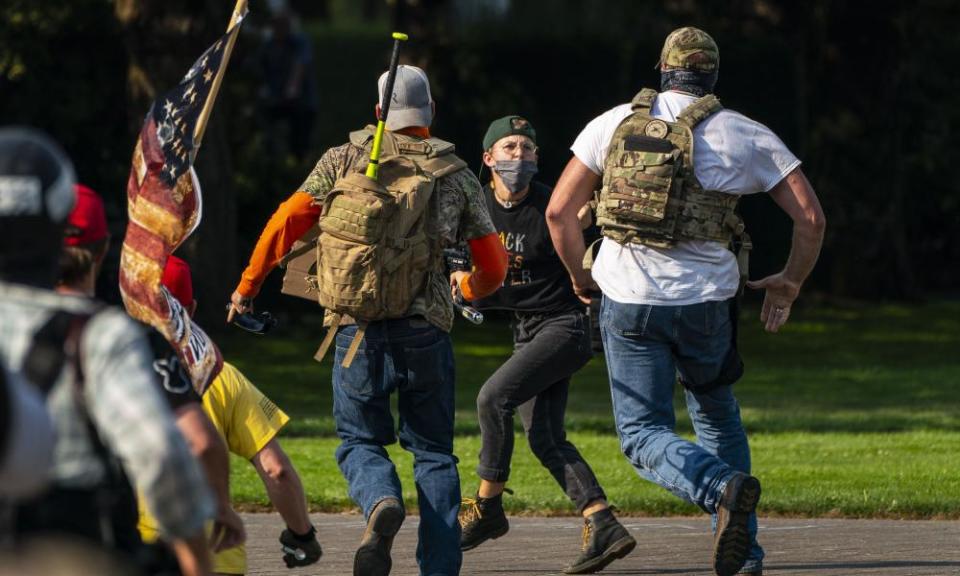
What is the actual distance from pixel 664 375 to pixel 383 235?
43.0 inches

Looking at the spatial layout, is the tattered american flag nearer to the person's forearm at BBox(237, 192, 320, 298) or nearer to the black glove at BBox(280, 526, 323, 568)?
the black glove at BBox(280, 526, 323, 568)

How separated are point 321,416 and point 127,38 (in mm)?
5200

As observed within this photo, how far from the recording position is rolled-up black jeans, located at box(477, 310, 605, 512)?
7.79 meters

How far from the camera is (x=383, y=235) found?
6324 millimetres

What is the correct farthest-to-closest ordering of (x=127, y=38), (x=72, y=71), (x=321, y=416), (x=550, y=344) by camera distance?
(x=72, y=71) → (x=127, y=38) → (x=321, y=416) → (x=550, y=344)

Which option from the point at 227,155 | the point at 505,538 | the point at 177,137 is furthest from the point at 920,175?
the point at 177,137

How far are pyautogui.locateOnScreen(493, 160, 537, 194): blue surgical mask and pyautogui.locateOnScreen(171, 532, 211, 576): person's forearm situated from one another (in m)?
4.28

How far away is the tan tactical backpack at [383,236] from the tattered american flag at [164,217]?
46.1 inches

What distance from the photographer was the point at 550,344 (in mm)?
7863

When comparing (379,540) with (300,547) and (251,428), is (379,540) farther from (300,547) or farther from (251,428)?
(251,428)

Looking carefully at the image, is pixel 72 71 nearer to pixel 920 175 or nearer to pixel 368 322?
pixel 920 175

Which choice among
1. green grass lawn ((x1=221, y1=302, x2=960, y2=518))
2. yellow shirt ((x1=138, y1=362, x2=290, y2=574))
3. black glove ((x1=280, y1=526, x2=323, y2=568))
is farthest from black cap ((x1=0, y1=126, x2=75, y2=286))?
green grass lawn ((x1=221, y1=302, x2=960, y2=518))

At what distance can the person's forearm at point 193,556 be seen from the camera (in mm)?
3922

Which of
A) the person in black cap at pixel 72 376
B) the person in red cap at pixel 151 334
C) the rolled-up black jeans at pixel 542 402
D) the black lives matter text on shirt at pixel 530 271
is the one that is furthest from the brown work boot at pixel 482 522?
the person in black cap at pixel 72 376
